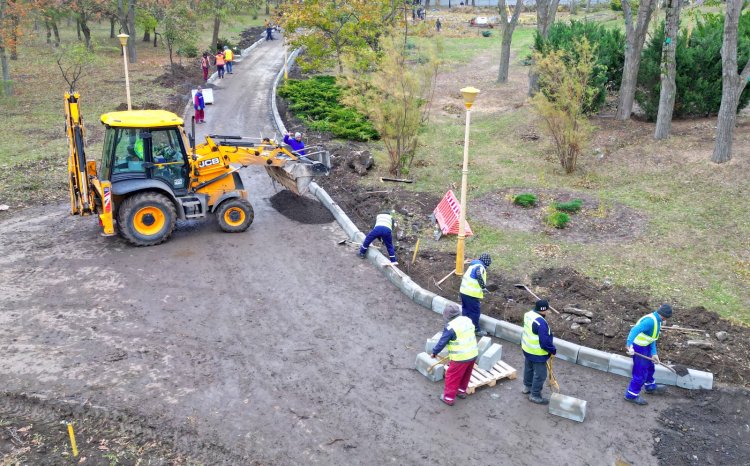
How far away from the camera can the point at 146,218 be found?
1321cm

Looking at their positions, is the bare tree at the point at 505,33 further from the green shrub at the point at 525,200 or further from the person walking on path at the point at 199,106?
the green shrub at the point at 525,200

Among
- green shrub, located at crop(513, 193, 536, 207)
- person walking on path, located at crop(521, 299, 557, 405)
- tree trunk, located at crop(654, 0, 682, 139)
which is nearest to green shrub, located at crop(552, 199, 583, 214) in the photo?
green shrub, located at crop(513, 193, 536, 207)

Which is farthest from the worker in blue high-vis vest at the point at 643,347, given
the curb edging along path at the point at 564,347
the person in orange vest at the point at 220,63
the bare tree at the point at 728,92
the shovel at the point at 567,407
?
the person in orange vest at the point at 220,63

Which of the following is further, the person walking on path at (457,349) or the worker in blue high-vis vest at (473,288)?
the worker in blue high-vis vest at (473,288)

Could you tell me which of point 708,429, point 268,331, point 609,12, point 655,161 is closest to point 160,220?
point 268,331

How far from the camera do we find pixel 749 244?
13.2 m

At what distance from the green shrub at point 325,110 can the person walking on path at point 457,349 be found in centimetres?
1386

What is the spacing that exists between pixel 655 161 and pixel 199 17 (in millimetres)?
31526

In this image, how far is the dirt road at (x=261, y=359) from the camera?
8.03 meters

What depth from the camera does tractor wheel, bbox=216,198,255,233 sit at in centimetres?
1412

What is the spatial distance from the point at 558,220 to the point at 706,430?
22.2 ft

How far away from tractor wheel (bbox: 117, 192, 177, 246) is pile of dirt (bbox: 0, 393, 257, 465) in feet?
16.6

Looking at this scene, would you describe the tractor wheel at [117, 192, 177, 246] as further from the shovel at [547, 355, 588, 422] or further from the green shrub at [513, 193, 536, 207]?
the shovel at [547, 355, 588, 422]

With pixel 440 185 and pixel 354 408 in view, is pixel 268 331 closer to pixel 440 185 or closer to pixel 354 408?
pixel 354 408
